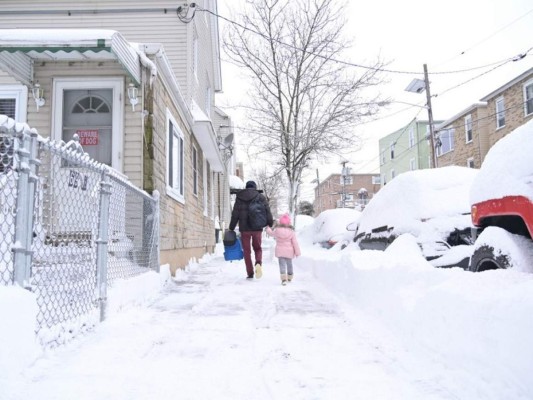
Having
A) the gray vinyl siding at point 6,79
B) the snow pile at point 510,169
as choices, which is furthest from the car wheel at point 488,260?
the gray vinyl siding at point 6,79

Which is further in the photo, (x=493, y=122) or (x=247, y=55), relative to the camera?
(x=493, y=122)

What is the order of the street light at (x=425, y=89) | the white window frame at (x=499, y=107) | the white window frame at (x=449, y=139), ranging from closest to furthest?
the street light at (x=425, y=89)
the white window frame at (x=499, y=107)
the white window frame at (x=449, y=139)

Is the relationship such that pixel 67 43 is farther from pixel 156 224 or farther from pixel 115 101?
pixel 156 224

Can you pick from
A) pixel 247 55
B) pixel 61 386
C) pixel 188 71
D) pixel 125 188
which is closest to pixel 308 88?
pixel 247 55

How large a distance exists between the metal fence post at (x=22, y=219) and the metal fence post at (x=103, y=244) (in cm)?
137

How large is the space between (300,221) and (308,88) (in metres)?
27.7

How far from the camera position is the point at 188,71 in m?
10.8

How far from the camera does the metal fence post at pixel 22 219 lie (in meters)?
2.58

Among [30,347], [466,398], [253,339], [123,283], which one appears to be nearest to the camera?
[466,398]

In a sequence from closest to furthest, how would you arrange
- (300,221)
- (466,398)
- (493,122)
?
(466,398), (493,122), (300,221)

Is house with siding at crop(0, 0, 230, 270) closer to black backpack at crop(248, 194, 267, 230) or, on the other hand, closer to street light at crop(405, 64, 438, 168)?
black backpack at crop(248, 194, 267, 230)

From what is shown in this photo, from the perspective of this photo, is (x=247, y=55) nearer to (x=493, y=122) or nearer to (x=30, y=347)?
(x=493, y=122)

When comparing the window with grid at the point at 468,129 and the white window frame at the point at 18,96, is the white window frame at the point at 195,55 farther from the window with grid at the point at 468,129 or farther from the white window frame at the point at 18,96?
the window with grid at the point at 468,129

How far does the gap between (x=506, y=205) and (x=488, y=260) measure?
0.61 metres
